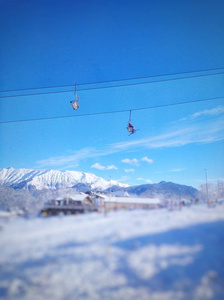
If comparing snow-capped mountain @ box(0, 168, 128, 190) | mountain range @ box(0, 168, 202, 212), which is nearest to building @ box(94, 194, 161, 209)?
mountain range @ box(0, 168, 202, 212)

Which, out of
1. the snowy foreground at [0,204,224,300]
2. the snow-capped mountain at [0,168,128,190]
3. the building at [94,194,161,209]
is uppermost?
the snow-capped mountain at [0,168,128,190]

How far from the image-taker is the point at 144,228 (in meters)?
1.58

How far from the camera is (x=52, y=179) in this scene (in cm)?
252

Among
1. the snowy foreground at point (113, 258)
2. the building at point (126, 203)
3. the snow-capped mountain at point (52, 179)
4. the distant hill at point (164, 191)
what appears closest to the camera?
the snowy foreground at point (113, 258)

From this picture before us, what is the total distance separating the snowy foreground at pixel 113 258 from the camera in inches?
51.3

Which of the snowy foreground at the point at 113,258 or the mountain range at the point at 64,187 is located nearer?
the snowy foreground at the point at 113,258

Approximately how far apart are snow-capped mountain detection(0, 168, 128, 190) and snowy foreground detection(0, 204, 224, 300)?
2.41ft

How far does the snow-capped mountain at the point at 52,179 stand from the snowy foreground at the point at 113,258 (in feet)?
2.41

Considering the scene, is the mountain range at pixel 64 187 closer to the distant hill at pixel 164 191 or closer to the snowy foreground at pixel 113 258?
the distant hill at pixel 164 191

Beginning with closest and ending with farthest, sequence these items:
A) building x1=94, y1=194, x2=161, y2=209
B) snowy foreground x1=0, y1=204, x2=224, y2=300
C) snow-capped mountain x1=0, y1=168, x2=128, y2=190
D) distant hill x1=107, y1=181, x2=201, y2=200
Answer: snowy foreground x1=0, y1=204, x2=224, y2=300
building x1=94, y1=194, x2=161, y2=209
distant hill x1=107, y1=181, x2=201, y2=200
snow-capped mountain x1=0, y1=168, x2=128, y2=190

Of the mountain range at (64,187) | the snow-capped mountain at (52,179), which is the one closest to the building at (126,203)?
the mountain range at (64,187)

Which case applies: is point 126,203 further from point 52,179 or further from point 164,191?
point 52,179

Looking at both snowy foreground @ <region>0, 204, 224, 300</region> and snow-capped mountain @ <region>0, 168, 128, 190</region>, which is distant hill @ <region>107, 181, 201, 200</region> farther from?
snowy foreground @ <region>0, 204, 224, 300</region>

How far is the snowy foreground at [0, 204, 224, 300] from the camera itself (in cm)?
130
